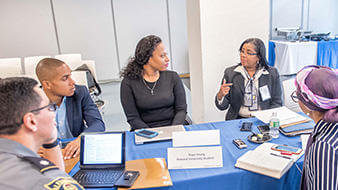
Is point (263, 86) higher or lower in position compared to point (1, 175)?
lower

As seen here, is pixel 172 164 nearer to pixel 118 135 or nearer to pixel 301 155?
pixel 118 135

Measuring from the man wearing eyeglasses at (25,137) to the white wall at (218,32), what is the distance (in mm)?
2202

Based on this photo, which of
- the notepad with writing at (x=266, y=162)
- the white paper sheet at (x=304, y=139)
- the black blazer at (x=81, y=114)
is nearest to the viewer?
the notepad with writing at (x=266, y=162)

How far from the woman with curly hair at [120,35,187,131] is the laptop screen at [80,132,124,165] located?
79 cm

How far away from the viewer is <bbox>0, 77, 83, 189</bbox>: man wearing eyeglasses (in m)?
0.72

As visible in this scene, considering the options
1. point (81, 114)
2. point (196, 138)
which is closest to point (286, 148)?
point (196, 138)

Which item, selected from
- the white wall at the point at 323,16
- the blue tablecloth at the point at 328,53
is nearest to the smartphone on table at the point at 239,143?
the blue tablecloth at the point at 328,53

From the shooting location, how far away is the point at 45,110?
0.91m

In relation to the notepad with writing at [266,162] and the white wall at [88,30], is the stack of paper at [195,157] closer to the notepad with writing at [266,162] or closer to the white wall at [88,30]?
the notepad with writing at [266,162]

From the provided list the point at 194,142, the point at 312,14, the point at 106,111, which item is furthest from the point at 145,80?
the point at 312,14

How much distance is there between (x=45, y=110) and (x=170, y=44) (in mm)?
6174

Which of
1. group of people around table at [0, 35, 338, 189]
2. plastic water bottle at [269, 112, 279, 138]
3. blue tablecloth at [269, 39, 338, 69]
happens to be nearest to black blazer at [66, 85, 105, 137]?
group of people around table at [0, 35, 338, 189]

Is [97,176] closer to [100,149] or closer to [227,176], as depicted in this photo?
[100,149]

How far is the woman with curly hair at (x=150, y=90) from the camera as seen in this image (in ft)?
7.31
